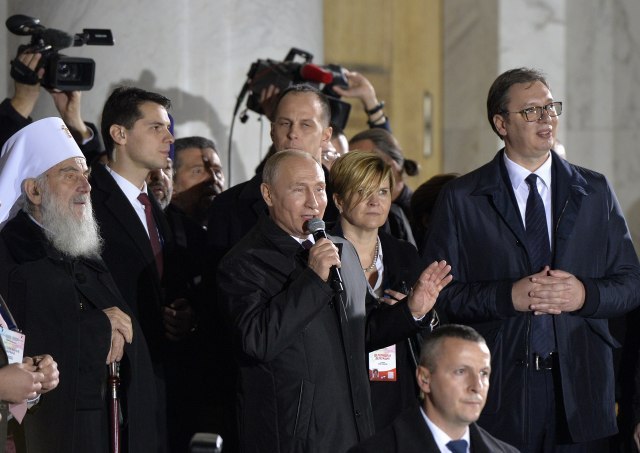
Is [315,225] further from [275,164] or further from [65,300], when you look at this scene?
[65,300]

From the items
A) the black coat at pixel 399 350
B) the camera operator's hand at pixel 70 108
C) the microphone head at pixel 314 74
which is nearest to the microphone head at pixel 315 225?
the black coat at pixel 399 350

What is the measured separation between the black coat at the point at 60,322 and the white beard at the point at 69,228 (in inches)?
1.5

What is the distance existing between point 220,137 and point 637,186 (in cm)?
345

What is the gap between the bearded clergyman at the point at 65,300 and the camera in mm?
4359

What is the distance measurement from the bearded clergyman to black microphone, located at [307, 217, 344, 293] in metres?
0.88

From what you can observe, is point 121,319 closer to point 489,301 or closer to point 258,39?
point 489,301

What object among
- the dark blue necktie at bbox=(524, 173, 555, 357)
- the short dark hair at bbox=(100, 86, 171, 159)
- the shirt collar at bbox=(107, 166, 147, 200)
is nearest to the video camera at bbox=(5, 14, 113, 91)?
the short dark hair at bbox=(100, 86, 171, 159)

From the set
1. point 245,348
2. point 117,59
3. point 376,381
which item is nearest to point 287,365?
point 245,348

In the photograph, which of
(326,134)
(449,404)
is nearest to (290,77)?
(326,134)

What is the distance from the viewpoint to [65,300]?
445 centimetres

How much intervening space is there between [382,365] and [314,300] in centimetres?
70

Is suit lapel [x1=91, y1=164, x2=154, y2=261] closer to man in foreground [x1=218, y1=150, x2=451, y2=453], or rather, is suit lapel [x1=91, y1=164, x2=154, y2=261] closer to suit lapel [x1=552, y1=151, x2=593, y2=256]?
man in foreground [x1=218, y1=150, x2=451, y2=453]

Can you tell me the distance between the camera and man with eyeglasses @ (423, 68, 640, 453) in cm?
451

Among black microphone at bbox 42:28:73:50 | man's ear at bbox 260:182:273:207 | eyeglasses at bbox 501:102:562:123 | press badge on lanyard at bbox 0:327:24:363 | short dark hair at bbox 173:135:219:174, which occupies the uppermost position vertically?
black microphone at bbox 42:28:73:50
